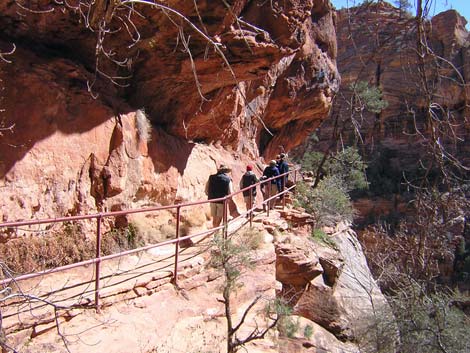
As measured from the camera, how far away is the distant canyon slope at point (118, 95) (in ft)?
19.1

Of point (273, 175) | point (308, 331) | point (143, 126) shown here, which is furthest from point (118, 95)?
point (308, 331)

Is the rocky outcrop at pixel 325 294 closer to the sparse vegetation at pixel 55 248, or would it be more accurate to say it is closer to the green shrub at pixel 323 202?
the green shrub at pixel 323 202

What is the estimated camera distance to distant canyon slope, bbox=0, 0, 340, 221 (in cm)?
581

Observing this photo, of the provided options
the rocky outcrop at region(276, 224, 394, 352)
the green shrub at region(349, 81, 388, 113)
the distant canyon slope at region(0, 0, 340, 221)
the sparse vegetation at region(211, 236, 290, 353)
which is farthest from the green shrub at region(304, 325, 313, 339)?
the green shrub at region(349, 81, 388, 113)

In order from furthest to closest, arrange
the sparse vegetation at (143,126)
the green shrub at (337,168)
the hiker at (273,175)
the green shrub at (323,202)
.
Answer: the green shrub at (337,168)
the green shrub at (323,202)
the hiker at (273,175)
the sparse vegetation at (143,126)

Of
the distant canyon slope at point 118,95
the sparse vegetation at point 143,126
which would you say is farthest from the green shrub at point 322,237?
the sparse vegetation at point 143,126

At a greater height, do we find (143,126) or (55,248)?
(143,126)

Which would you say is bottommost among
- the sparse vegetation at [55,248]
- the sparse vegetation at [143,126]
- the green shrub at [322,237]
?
the green shrub at [322,237]

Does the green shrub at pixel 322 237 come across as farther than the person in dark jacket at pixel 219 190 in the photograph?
Yes

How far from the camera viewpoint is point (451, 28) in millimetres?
34844

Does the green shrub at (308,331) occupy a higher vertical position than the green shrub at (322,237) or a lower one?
lower

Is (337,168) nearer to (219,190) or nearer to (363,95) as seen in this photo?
(363,95)

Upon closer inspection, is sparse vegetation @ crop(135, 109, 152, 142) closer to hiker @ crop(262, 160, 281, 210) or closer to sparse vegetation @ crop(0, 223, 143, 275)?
sparse vegetation @ crop(0, 223, 143, 275)

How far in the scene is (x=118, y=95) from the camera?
812cm
